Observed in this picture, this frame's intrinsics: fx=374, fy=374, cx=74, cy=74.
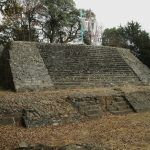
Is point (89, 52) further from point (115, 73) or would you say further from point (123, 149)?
point (123, 149)

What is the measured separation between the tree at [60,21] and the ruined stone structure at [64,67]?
16.1 m

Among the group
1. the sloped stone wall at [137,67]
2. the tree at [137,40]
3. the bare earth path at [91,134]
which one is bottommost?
the bare earth path at [91,134]

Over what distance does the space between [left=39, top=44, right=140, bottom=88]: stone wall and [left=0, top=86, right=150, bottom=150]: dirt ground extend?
5.07 m

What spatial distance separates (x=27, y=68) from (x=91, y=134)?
24.6ft

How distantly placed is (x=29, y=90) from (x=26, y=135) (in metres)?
5.66

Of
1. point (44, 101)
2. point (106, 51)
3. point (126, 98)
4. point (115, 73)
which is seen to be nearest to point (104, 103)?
point (126, 98)

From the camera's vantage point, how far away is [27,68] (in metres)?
18.0

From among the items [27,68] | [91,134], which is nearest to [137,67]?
[27,68]

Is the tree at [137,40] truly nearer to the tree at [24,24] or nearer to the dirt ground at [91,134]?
the tree at [24,24]

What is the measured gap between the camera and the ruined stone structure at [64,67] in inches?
694

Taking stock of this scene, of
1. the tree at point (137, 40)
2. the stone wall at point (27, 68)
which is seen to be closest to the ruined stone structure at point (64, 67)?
the stone wall at point (27, 68)

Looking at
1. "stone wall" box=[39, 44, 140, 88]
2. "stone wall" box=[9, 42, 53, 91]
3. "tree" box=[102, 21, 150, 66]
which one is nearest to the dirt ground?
"stone wall" box=[9, 42, 53, 91]

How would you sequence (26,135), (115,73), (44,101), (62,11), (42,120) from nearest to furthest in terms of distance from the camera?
1. (26,135)
2. (42,120)
3. (44,101)
4. (115,73)
5. (62,11)

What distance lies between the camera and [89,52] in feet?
72.9
